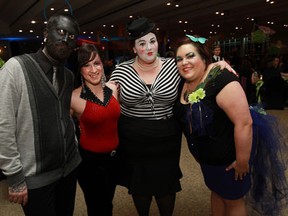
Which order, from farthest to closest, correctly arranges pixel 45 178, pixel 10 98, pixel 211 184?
pixel 211 184
pixel 45 178
pixel 10 98

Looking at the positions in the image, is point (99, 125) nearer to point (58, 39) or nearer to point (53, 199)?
point (53, 199)

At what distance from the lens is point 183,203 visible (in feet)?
9.11

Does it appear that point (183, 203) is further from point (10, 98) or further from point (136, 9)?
point (136, 9)

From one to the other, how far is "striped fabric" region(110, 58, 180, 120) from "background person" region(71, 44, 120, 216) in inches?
3.7

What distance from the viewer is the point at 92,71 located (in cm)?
185

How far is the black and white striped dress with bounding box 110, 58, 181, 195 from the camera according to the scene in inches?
75.8

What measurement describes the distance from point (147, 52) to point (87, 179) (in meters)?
0.98

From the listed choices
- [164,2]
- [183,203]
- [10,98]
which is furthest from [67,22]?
[164,2]

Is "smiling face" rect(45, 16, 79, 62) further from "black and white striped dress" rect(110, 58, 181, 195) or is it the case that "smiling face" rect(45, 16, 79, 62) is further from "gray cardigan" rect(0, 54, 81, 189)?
"black and white striped dress" rect(110, 58, 181, 195)

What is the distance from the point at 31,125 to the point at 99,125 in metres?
0.55

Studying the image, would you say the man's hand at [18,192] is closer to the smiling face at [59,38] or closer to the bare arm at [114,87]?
the smiling face at [59,38]

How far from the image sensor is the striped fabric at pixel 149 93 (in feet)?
6.26

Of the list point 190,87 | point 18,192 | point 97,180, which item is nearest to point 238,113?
point 190,87

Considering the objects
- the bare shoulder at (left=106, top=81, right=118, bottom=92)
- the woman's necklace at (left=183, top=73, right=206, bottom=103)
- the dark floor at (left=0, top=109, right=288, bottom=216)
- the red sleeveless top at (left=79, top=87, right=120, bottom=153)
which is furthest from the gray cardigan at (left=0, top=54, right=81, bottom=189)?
the dark floor at (left=0, top=109, right=288, bottom=216)
